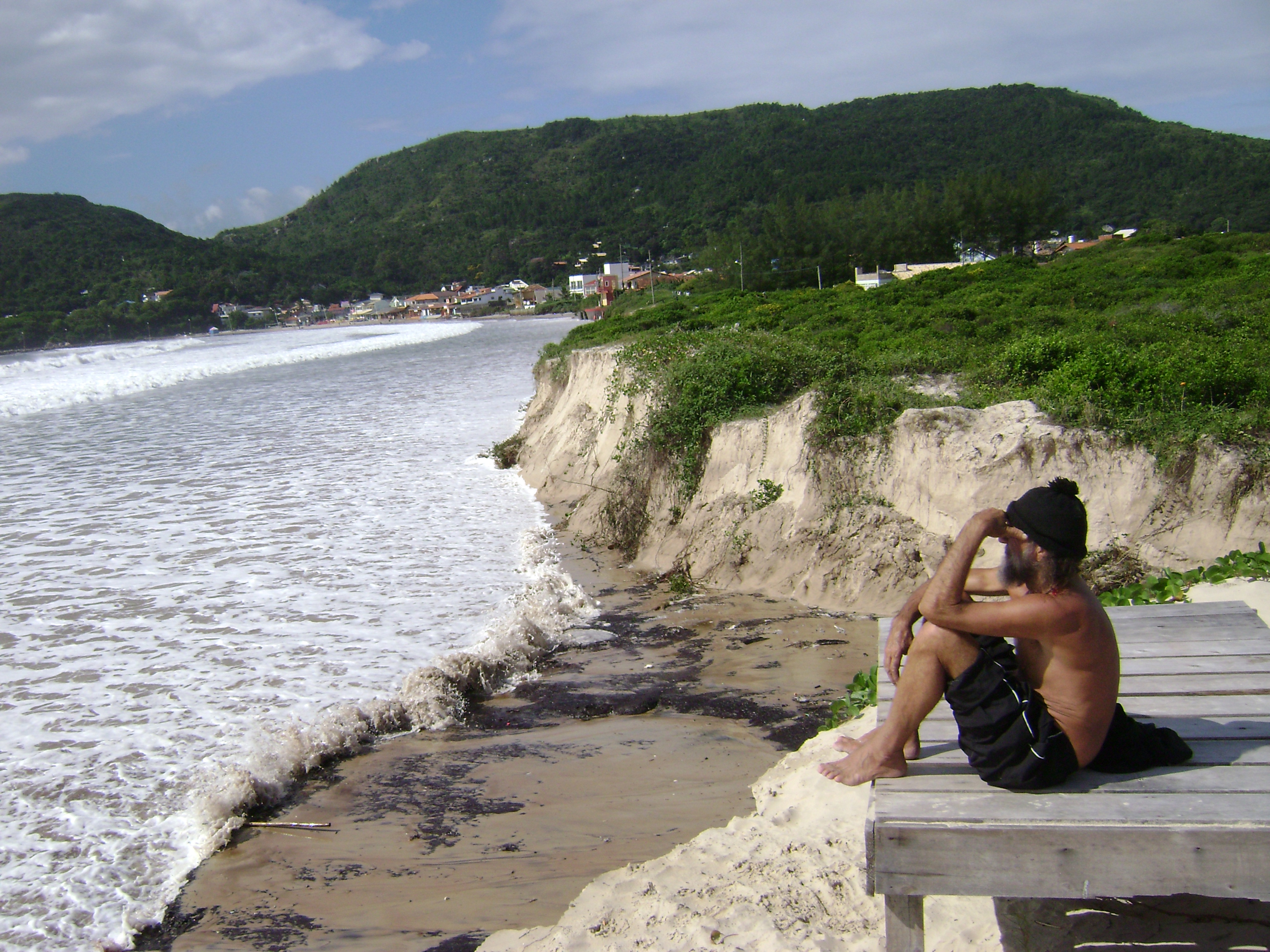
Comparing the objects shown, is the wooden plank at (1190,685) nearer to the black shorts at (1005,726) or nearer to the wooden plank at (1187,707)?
the wooden plank at (1187,707)

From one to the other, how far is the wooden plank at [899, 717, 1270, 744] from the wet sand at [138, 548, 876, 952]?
1764mm

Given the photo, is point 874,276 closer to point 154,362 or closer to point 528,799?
point 154,362

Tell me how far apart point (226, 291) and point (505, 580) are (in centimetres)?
11384

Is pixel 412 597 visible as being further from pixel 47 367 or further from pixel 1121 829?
pixel 47 367

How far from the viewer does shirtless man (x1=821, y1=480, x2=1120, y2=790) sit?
2824mm

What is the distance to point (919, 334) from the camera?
41.5 feet

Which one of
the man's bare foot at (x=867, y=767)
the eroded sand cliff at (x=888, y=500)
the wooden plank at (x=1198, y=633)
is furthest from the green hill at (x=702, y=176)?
the man's bare foot at (x=867, y=767)

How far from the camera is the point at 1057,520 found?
2904 mm

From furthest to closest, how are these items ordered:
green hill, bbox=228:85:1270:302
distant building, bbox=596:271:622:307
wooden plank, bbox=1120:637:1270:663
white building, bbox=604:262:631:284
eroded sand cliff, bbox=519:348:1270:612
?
white building, bbox=604:262:631:284 → green hill, bbox=228:85:1270:302 → distant building, bbox=596:271:622:307 → eroded sand cliff, bbox=519:348:1270:612 → wooden plank, bbox=1120:637:1270:663

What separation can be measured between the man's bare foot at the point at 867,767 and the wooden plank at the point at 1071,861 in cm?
45

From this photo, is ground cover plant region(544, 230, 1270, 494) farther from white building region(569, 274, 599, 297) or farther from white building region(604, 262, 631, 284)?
white building region(569, 274, 599, 297)

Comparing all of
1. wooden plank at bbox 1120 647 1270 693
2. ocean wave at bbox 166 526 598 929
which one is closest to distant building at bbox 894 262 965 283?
ocean wave at bbox 166 526 598 929

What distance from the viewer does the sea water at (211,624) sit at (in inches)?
195

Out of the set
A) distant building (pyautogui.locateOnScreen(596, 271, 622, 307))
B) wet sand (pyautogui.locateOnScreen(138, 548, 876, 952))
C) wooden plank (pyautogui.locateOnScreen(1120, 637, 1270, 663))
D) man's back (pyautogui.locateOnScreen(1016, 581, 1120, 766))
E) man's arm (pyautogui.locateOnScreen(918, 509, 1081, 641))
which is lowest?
wet sand (pyautogui.locateOnScreen(138, 548, 876, 952))
